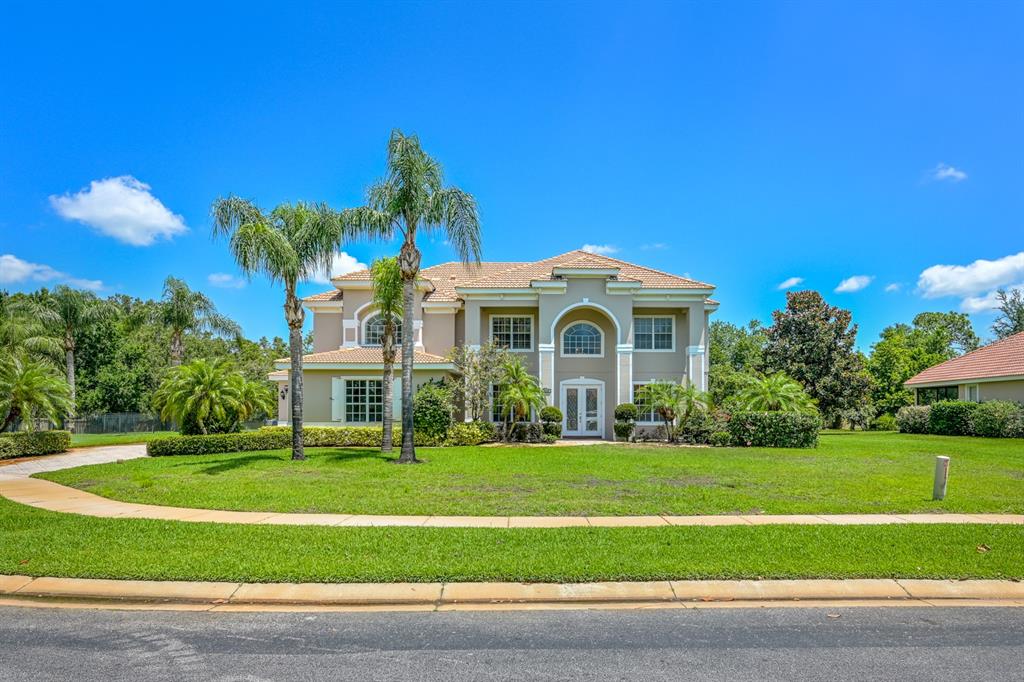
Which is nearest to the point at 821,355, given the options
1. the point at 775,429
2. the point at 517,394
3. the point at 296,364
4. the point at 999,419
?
the point at 999,419

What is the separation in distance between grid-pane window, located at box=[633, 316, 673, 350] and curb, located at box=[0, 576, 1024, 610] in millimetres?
22628

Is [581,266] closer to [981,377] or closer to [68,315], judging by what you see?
[981,377]

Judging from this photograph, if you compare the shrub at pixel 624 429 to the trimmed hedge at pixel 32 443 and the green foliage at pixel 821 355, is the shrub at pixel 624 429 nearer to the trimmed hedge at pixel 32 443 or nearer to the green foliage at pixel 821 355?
the green foliage at pixel 821 355

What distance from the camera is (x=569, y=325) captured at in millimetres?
29016

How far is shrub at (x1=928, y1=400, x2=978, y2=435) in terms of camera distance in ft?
96.5

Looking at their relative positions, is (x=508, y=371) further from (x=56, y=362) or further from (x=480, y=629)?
(x=56, y=362)

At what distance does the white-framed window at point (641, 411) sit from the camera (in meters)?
27.1

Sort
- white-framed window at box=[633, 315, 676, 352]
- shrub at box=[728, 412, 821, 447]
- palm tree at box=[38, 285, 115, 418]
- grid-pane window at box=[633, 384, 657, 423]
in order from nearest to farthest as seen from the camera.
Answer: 1. shrub at box=[728, 412, 821, 447]
2. grid-pane window at box=[633, 384, 657, 423]
3. white-framed window at box=[633, 315, 676, 352]
4. palm tree at box=[38, 285, 115, 418]

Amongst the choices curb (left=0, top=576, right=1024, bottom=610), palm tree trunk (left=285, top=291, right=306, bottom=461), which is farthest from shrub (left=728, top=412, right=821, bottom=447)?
curb (left=0, top=576, right=1024, bottom=610)

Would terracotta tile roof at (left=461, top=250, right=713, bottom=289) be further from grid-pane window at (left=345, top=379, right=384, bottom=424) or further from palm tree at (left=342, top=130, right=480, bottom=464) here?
palm tree at (left=342, top=130, right=480, bottom=464)

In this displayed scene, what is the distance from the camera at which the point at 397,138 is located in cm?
1758

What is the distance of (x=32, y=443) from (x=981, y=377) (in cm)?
4225

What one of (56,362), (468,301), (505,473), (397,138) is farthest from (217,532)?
(56,362)

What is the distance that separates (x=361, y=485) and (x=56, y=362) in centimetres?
3774
